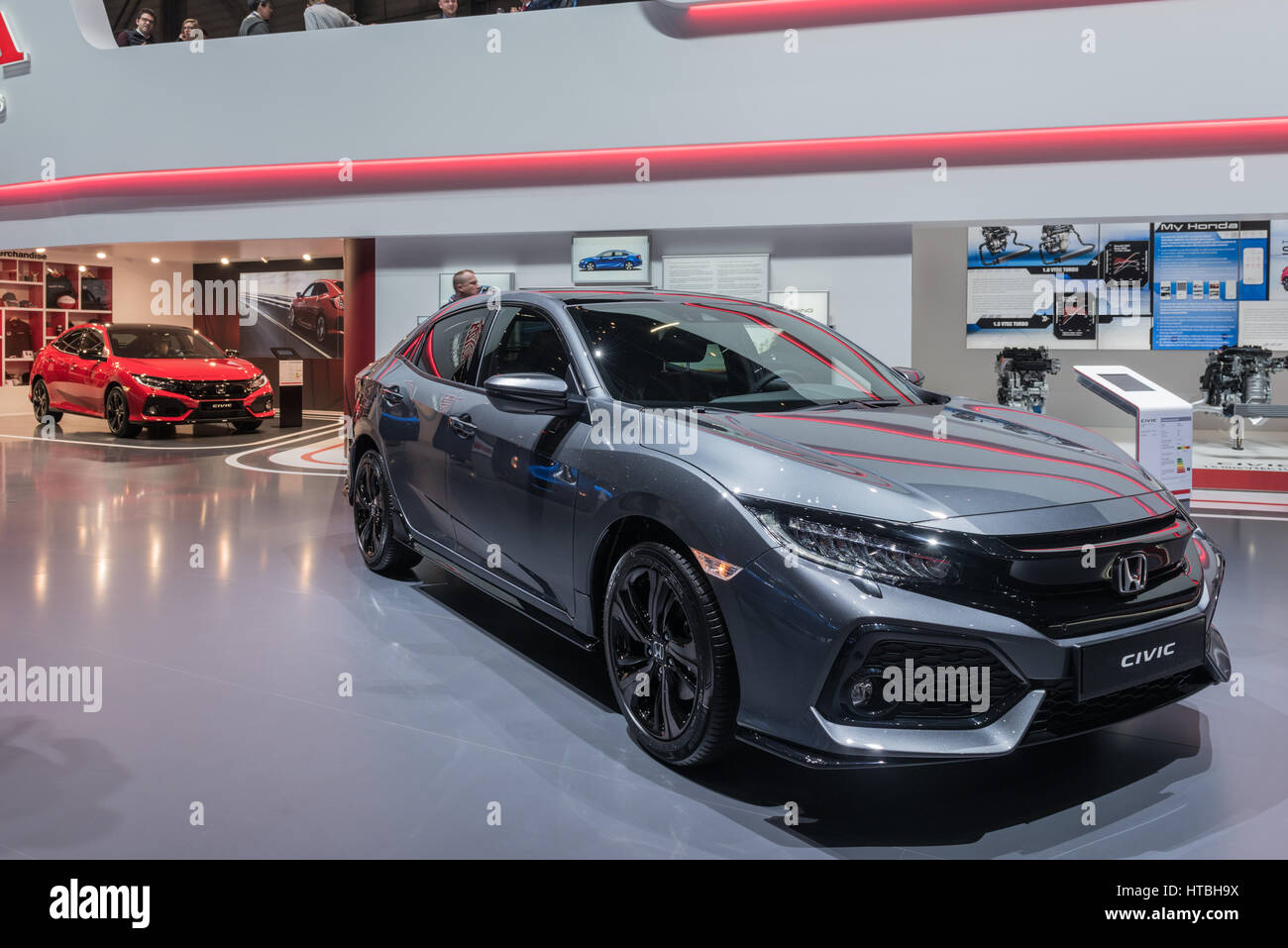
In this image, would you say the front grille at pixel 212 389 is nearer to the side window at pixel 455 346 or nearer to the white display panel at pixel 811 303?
the white display panel at pixel 811 303

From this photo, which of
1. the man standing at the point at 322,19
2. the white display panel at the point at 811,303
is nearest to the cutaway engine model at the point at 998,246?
the white display panel at the point at 811,303

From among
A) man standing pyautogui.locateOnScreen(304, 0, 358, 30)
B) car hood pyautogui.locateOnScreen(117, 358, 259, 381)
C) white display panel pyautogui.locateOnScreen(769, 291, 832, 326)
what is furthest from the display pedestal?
white display panel pyautogui.locateOnScreen(769, 291, 832, 326)

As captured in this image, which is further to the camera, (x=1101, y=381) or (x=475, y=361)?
(x=1101, y=381)

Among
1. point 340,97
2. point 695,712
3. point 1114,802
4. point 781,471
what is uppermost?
point 340,97

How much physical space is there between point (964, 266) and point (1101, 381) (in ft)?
29.8

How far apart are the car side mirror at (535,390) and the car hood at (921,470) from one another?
464mm

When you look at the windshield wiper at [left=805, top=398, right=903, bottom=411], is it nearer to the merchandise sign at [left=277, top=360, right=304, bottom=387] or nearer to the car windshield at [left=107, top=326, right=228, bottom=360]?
the car windshield at [left=107, top=326, right=228, bottom=360]

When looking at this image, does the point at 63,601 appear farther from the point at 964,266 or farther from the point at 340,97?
the point at 964,266

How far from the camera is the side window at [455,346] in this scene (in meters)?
3.87

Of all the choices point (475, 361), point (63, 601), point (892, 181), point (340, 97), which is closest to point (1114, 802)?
point (475, 361)

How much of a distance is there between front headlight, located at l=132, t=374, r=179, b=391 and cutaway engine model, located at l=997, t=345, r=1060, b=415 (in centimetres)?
927

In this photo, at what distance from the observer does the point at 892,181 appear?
873 centimetres

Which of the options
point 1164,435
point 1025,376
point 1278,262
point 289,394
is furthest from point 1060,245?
point 289,394

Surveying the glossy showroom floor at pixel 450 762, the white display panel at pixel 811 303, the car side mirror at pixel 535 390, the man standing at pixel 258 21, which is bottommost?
the glossy showroom floor at pixel 450 762
